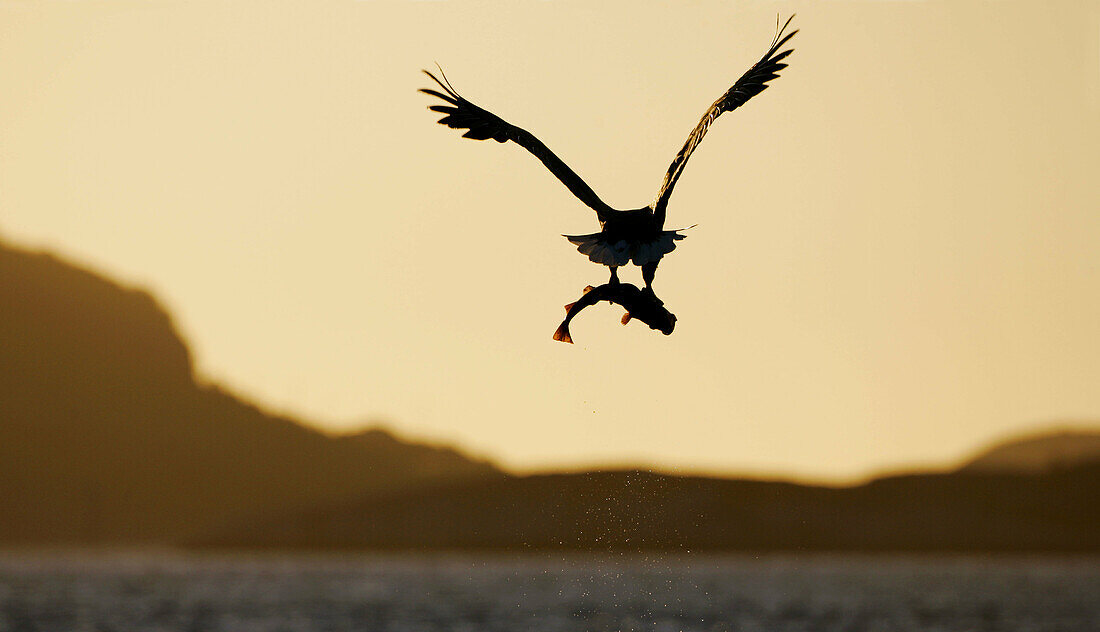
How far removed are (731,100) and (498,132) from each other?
9.90 ft

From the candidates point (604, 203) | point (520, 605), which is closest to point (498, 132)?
point (604, 203)

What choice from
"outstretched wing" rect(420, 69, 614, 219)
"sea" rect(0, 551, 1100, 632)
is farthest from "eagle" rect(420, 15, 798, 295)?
"sea" rect(0, 551, 1100, 632)

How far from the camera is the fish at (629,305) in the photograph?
15.9 metres

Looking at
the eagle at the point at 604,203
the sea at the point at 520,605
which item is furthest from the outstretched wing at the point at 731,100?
the sea at the point at 520,605

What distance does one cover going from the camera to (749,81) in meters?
16.8

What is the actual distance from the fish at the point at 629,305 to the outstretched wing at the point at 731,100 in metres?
0.90

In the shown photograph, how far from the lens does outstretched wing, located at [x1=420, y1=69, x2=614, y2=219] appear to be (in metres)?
15.2

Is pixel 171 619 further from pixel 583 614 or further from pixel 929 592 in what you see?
pixel 929 592

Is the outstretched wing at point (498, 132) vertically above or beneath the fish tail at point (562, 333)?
above

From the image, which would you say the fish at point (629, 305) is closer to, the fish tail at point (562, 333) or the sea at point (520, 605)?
the fish tail at point (562, 333)

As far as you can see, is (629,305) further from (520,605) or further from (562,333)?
(520,605)

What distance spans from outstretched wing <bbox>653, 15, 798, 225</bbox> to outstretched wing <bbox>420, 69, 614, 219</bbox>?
740mm

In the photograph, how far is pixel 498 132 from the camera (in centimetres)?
1538

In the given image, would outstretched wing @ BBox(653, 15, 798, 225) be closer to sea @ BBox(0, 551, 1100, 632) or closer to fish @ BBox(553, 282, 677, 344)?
fish @ BBox(553, 282, 677, 344)
